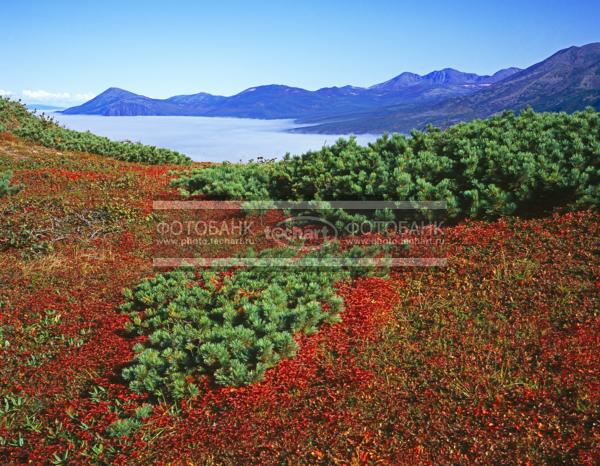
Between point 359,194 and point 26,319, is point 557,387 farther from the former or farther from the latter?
point 26,319

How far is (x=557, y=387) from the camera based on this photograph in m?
7.18

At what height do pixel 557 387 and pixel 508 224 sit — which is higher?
pixel 508 224

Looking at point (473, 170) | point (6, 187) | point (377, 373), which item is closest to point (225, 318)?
point (377, 373)

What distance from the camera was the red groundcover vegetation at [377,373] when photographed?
6.51 m

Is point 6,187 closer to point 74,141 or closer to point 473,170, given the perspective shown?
point 473,170

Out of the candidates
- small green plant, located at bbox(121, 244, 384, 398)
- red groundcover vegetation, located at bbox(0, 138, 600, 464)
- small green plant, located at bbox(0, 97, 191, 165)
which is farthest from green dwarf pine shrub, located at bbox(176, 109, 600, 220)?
small green plant, located at bbox(0, 97, 191, 165)

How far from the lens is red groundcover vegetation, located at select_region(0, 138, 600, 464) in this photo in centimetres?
651

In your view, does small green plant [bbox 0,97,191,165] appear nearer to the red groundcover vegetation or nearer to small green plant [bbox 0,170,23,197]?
small green plant [bbox 0,170,23,197]

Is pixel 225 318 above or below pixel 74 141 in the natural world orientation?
below

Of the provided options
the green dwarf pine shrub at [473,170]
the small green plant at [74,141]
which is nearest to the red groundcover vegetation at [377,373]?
the green dwarf pine shrub at [473,170]

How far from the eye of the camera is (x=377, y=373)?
310 inches

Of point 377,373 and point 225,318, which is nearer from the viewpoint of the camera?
point 377,373

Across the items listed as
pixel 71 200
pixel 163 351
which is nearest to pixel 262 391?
pixel 163 351

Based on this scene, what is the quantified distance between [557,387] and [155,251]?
34.6 feet
